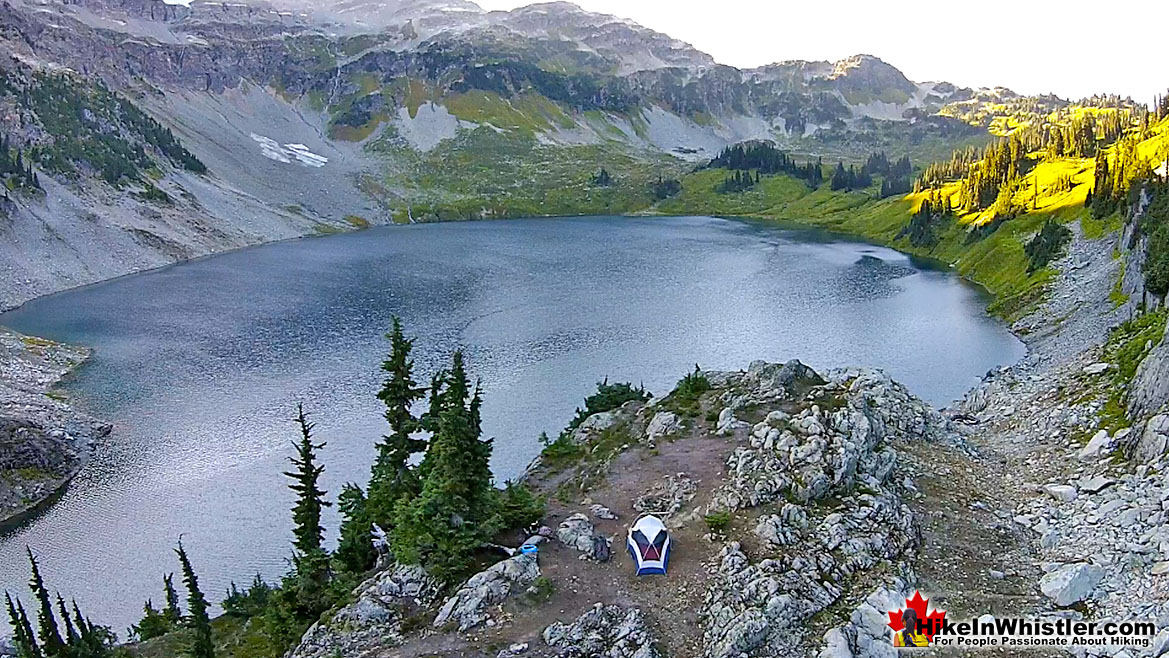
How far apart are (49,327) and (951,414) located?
406ft

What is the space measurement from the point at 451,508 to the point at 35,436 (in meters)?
56.6

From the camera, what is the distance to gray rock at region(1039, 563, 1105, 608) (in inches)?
1234

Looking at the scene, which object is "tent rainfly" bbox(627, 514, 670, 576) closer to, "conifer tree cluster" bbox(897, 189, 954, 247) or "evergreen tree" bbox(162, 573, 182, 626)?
"evergreen tree" bbox(162, 573, 182, 626)

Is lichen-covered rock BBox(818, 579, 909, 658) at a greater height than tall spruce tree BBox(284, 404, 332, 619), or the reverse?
lichen-covered rock BBox(818, 579, 909, 658)

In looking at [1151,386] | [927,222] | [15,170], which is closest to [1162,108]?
[927,222]

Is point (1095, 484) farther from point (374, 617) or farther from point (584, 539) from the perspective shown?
point (374, 617)

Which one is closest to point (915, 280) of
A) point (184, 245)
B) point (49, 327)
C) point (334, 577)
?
point (334, 577)

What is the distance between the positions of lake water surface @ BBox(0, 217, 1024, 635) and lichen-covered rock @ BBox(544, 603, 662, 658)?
3348 centimetres

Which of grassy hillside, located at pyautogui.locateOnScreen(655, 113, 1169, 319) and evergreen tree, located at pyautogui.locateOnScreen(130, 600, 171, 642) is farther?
grassy hillside, located at pyautogui.locateOnScreen(655, 113, 1169, 319)

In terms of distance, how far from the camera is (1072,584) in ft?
104

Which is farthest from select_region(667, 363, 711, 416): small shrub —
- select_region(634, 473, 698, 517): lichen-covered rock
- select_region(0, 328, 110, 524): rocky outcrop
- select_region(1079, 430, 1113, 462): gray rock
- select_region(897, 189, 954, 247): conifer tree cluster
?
select_region(897, 189, 954, 247): conifer tree cluster

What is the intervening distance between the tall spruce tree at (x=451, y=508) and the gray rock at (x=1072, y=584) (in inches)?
955

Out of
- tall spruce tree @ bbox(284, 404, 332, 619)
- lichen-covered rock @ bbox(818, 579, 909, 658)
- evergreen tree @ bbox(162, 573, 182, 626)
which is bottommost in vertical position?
evergreen tree @ bbox(162, 573, 182, 626)

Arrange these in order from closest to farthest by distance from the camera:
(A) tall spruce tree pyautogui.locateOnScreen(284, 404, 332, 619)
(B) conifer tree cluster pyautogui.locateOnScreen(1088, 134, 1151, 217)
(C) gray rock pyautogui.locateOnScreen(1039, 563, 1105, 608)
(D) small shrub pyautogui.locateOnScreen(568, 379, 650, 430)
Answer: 1. (C) gray rock pyautogui.locateOnScreen(1039, 563, 1105, 608)
2. (A) tall spruce tree pyautogui.locateOnScreen(284, 404, 332, 619)
3. (D) small shrub pyautogui.locateOnScreen(568, 379, 650, 430)
4. (B) conifer tree cluster pyautogui.locateOnScreen(1088, 134, 1151, 217)
